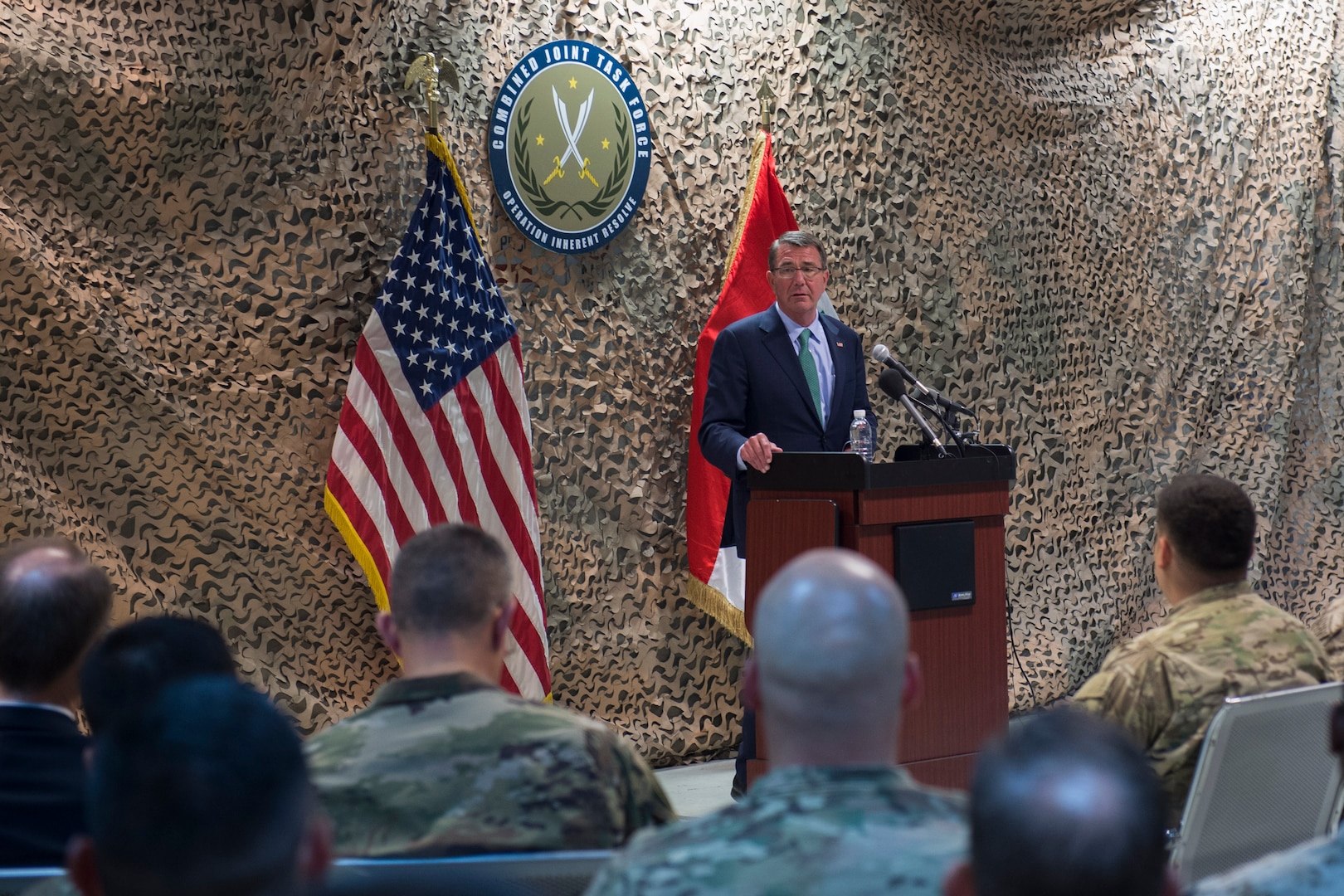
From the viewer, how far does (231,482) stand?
3910 millimetres

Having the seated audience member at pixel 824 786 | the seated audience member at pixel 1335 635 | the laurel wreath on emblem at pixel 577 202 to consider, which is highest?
the laurel wreath on emblem at pixel 577 202

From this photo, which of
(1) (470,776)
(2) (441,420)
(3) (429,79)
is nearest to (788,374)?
(2) (441,420)

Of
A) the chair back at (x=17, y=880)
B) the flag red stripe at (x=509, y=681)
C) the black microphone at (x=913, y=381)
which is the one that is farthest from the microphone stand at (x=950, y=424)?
the chair back at (x=17, y=880)

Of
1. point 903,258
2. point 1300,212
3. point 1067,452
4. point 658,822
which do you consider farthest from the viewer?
point 1300,212

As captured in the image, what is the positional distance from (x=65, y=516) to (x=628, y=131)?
2.30m

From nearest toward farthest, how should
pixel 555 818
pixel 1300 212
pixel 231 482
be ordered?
pixel 555 818
pixel 231 482
pixel 1300 212

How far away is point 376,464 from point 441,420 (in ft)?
0.83

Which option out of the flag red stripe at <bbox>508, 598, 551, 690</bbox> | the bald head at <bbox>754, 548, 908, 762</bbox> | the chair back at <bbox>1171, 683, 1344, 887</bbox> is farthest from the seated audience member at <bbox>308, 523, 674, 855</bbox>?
the flag red stripe at <bbox>508, 598, 551, 690</bbox>

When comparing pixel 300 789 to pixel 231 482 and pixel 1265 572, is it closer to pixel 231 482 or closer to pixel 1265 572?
pixel 231 482

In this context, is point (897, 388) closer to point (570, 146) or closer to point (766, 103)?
point (570, 146)

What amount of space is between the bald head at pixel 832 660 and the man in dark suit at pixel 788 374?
2.78 metres

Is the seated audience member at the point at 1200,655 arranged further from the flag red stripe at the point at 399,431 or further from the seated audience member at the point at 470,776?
the flag red stripe at the point at 399,431

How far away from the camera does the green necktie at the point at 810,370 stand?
418 cm

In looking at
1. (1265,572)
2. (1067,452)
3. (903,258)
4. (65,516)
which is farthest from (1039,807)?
(1265,572)
